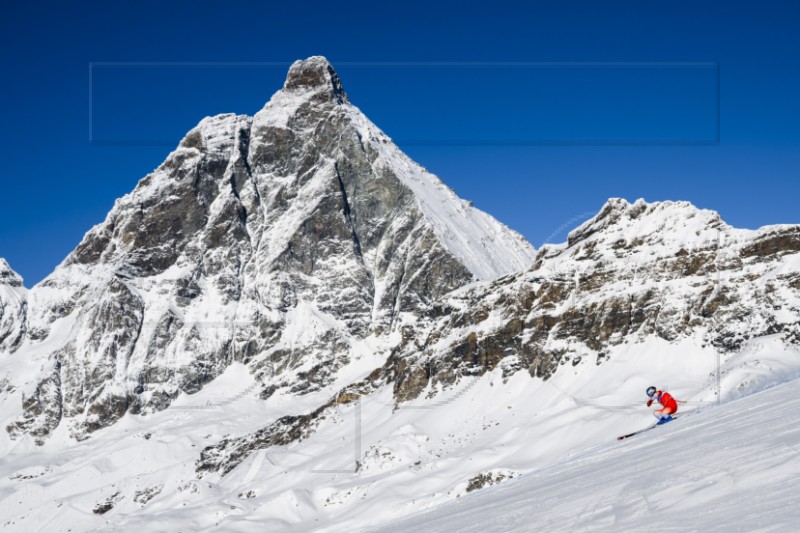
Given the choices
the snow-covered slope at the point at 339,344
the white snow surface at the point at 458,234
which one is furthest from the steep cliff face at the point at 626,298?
the white snow surface at the point at 458,234

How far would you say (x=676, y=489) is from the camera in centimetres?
930

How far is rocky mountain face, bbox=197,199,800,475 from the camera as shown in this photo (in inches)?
3258

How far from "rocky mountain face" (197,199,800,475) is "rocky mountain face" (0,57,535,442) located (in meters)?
50.8

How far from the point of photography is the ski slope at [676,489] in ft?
26.0

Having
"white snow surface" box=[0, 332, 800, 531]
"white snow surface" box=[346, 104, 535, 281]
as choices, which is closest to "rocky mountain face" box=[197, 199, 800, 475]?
"white snow surface" box=[0, 332, 800, 531]

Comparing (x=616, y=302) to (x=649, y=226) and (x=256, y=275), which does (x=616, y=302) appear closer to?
(x=649, y=226)

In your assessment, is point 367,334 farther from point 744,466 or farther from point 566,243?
point 744,466

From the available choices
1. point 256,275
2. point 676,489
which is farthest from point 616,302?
point 256,275

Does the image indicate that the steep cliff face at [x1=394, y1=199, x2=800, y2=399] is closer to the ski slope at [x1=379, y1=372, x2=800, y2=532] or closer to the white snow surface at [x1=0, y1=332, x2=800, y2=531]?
the white snow surface at [x1=0, y1=332, x2=800, y2=531]

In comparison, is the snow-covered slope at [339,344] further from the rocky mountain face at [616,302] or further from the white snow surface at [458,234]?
the white snow surface at [458,234]

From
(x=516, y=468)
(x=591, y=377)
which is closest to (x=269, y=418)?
(x=591, y=377)

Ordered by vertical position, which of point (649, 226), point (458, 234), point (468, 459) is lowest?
point (468, 459)

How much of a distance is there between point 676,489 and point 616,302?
85.5 m

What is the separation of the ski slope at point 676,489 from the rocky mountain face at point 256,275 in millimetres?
142739
